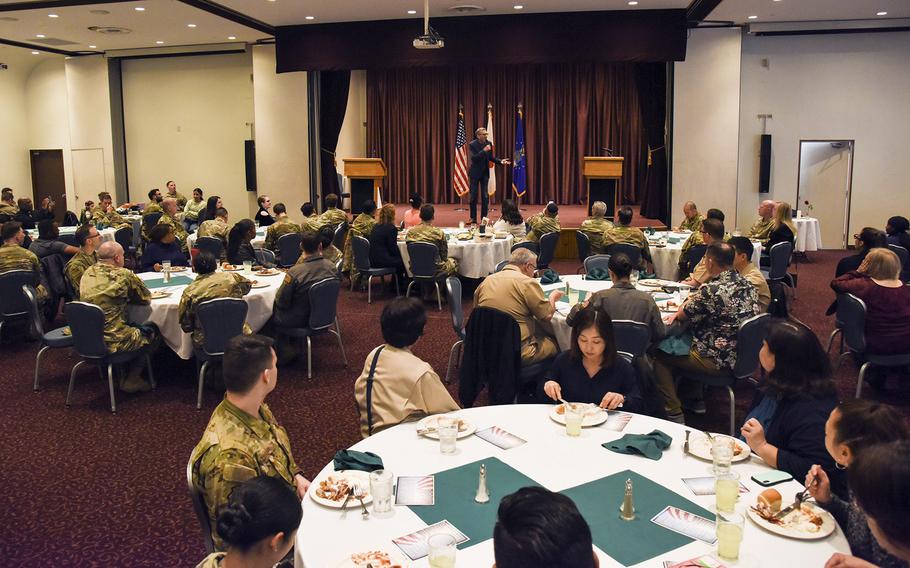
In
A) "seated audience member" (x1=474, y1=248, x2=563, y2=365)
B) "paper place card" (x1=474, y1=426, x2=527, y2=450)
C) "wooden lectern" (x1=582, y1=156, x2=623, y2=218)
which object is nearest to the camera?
"paper place card" (x1=474, y1=426, x2=527, y2=450)

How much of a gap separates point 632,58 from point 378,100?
7518mm

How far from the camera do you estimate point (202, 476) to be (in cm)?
249

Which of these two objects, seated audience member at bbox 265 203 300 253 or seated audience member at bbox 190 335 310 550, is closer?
seated audience member at bbox 190 335 310 550

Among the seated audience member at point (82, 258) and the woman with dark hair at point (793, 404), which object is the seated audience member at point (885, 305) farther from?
the seated audience member at point (82, 258)

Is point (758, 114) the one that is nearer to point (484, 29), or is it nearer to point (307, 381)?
point (484, 29)

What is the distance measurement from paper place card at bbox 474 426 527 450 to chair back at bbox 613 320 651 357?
5.79ft

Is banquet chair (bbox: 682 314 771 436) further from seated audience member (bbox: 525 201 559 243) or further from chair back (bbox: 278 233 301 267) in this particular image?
chair back (bbox: 278 233 301 267)

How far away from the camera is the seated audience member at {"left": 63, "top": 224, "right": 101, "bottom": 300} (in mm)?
7016

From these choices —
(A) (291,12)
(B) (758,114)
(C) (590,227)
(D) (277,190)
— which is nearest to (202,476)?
(C) (590,227)

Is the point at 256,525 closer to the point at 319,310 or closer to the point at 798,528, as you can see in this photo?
the point at 798,528

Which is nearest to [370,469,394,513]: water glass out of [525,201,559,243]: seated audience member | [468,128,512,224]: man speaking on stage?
[525,201,559,243]: seated audience member

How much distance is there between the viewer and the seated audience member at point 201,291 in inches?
220

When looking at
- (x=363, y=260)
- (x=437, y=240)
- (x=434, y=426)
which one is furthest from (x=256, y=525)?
(x=363, y=260)

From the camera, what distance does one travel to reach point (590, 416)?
3178 mm
